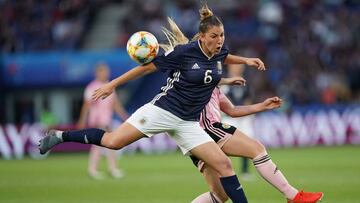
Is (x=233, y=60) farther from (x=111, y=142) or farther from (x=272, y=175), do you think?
(x=111, y=142)

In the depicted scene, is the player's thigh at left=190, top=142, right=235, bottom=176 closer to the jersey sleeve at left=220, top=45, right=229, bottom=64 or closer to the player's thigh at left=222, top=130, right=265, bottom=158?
the player's thigh at left=222, top=130, right=265, bottom=158

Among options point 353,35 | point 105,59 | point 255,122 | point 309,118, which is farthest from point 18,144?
point 353,35

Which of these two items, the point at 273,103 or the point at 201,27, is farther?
the point at 273,103

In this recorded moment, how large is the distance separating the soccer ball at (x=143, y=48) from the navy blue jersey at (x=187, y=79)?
11 centimetres

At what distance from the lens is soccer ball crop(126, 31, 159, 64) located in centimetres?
963

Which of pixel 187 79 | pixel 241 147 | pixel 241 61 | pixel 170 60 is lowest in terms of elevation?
pixel 241 147

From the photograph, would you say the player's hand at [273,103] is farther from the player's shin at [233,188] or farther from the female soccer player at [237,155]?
the player's shin at [233,188]

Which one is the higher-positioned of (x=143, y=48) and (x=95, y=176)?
(x=143, y=48)

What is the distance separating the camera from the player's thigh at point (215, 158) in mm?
9289

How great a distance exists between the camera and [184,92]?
959 centimetres

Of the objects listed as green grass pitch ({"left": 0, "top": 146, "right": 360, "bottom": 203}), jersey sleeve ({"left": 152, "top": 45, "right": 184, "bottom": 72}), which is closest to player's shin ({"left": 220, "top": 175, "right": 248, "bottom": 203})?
jersey sleeve ({"left": 152, "top": 45, "right": 184, "bottom": 72})

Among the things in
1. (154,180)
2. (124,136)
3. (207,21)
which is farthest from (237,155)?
(154,180)

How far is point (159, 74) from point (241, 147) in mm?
18487

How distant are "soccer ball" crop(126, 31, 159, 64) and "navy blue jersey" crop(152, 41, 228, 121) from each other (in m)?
0.11
